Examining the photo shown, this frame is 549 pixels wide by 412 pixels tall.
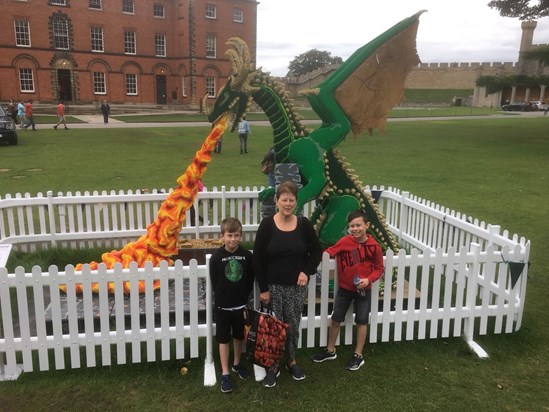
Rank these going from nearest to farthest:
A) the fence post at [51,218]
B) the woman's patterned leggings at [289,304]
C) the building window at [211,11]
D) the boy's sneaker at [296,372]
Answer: the woman's patterned leggings at [289,304]
the boy's sneaker at [296,372]
the fence post at [51,218]
the building window at [211,11]

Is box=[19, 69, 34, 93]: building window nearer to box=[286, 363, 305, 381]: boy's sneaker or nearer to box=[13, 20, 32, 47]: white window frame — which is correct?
box=[13, 20, 32, 47]: white window frame

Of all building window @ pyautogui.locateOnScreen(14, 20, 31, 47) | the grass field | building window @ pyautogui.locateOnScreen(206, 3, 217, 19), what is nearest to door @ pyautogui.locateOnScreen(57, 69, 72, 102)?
building window @ pyautogui.locateOnScreen(14, 20, 31, 47)

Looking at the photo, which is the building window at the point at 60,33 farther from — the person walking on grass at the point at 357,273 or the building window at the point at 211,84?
the person walking on grass at the point at 357,273

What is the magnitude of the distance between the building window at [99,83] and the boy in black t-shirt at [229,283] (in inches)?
1643

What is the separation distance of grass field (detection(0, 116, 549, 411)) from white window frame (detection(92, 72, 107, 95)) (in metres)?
21.5

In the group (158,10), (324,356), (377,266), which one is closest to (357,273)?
(377,266)

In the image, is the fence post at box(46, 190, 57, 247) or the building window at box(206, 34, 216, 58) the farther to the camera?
the building window at box(206, 34, 216, 58)

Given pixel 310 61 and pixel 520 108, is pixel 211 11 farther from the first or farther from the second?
pixel 310 61

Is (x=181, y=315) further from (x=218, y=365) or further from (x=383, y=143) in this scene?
(x=383, y=143)

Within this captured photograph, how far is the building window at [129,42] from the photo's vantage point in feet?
138

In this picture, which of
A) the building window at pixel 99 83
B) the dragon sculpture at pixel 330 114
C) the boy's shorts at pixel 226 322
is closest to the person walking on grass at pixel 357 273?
the boy's shorts at pixel 226 322

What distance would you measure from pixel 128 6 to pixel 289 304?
43.6m

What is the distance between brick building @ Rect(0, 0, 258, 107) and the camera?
38188 millimetres

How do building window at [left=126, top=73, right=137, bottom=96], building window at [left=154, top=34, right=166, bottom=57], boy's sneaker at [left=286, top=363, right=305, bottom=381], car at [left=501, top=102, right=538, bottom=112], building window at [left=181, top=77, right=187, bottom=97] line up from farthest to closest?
car at [left=501, top=102, right=538, bottom=112], building window at [left=181, top=77, right=187, bottom=97], building window at [left=154, top=34, right=166, bottom=57], building window at [left=126, top=73, right=137, bottom=96], boy's sneaker at [left=286, top=363, right=305, bottom=381]
